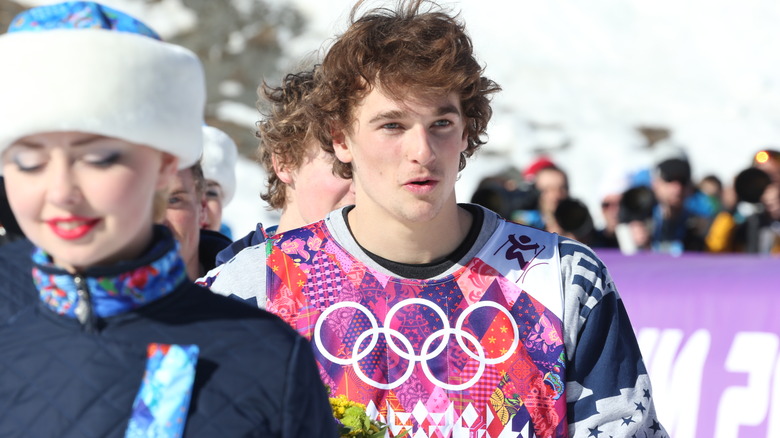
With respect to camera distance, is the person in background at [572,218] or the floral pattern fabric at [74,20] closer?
the floral pattern fabric at [74,20]

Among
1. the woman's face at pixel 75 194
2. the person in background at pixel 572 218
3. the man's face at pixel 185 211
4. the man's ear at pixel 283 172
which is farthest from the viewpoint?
the person in background at pixel 572 218

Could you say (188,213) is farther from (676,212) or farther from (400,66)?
(676,212)

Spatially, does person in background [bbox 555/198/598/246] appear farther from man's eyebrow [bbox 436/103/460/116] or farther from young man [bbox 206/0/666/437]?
man's eyebrow [bbox 436/103/460/116]

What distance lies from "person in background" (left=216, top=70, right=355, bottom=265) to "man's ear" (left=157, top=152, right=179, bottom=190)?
5.74 ft

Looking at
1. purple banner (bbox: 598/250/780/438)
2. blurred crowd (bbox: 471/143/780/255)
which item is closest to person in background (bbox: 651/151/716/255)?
blurred crowd (bbox: 471/143/780/255)

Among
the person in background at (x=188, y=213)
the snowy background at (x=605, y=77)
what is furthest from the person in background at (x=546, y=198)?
the snowy background at (x=605, y=77)

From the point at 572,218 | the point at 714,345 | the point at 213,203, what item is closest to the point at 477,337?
the point at 714,345

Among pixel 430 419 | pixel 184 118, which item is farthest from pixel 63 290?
pixel 430 419

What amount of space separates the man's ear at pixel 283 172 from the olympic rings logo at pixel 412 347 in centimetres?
109

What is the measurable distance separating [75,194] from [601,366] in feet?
5.37

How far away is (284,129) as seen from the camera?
13.0 ft

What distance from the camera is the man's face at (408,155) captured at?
114 inches

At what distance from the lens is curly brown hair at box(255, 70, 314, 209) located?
3877 mm

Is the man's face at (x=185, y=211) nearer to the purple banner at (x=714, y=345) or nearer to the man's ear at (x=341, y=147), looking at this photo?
the man's ear at (x=341, y=147)
